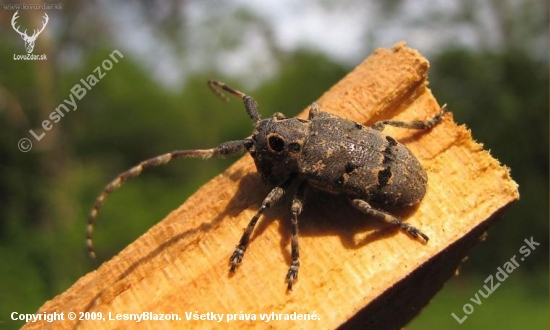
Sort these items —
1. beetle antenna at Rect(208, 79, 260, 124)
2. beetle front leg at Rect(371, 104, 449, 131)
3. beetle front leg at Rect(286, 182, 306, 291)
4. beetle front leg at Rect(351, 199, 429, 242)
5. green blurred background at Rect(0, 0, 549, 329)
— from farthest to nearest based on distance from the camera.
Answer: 1. green blurred background at Rect(0, 0, 549, 329)
2. beetle antenna at Rect(208, 79, 260, 124)
3. beetle front leg at Rect(371, 104, 449, 131)
4. beetle front leg at Rect(351, 199, 429, 242)
5. beetle front leg at Rect(286, 182, 306, 291)

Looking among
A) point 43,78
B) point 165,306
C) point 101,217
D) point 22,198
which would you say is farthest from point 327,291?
point 43,78

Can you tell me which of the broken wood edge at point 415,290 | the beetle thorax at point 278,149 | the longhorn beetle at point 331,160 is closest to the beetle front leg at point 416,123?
the longhorn beetle at point 331,160

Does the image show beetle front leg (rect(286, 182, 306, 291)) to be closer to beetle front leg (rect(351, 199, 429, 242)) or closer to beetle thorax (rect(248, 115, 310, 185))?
beetle thorax (rect(248, 115, 310, 185))

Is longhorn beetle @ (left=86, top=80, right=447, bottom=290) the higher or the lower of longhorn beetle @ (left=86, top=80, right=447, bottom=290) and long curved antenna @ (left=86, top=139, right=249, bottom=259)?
the lower

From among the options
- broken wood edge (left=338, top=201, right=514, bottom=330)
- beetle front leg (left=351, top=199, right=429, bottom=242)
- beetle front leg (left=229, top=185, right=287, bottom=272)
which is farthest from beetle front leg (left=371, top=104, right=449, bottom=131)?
beetle front leg (left=229, top=185, right=287, bottom=272)

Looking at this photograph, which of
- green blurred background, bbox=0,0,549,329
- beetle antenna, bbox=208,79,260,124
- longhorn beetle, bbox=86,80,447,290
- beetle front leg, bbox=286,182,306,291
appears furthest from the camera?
green blurred background, bbox=0,0,549,329

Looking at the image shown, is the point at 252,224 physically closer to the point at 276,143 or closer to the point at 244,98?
the point at 276,143

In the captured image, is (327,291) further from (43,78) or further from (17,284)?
(43,78)

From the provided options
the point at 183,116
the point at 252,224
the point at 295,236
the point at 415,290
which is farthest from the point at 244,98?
the point at 183,116
